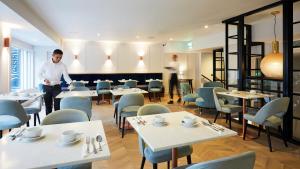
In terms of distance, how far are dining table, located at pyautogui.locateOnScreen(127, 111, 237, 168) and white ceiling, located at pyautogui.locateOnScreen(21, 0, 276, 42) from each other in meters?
2.69

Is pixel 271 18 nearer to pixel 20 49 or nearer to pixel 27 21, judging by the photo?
pixel 27 21

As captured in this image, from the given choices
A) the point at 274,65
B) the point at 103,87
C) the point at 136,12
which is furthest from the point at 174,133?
the point at 103,87

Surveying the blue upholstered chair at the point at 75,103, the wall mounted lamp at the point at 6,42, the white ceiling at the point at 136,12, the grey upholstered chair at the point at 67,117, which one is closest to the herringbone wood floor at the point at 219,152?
the blue upholstered chair at the point at 75,103

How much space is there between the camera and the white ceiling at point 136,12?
3865 millimetres

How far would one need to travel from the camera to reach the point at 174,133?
66.2 inches

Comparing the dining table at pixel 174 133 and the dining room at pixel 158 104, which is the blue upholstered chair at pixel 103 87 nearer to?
the dining room at pixel 158 104

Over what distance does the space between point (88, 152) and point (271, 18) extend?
17.0ft

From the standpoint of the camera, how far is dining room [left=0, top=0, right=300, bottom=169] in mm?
1476

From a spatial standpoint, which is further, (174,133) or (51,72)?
(51,72)

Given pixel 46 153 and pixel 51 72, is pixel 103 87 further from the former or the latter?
pixel 46 153

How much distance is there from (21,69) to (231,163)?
316 inches

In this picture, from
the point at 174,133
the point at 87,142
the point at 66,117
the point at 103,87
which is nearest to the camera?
the point at 87,142

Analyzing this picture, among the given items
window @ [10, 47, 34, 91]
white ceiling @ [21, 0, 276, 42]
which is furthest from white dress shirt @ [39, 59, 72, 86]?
window @ [10, 47, 34, 91]

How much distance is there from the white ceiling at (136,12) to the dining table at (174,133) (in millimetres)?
2685
